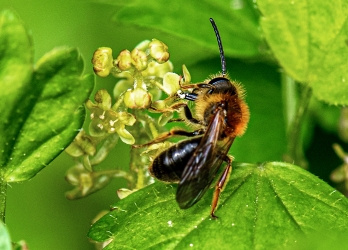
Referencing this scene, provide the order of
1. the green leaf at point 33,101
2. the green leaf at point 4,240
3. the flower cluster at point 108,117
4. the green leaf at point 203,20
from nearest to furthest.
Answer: the green leaf at point 4,240, the green leaf at point 33,101, the flower cluster at point 108,117, the green leaf at point 203,20

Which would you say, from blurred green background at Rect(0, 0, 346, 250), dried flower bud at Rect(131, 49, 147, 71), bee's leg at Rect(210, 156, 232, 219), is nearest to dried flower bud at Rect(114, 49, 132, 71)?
dried flower bud at Rect(131, 49, 147, 71)

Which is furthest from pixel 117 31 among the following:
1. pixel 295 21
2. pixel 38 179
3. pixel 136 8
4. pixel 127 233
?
pixel 127 233

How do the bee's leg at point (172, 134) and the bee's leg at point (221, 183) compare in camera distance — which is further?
the bee's leg at point (172, 134)

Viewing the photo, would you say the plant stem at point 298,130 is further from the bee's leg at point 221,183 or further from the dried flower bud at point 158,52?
the dried flower bud at point 158,52

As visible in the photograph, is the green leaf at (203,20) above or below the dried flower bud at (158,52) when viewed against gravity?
below

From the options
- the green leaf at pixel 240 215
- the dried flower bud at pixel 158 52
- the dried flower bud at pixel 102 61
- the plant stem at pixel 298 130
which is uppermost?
the dried flower bud at pixel 158 52

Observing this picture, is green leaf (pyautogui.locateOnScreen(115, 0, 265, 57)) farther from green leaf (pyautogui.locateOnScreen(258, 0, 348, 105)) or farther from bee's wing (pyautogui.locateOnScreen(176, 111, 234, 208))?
bee's wing (pyautogui.locateOnScreen(176, 111, 234, 208))

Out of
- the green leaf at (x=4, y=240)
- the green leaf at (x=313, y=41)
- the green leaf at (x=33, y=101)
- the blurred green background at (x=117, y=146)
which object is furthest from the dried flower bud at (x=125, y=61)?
the blurred green background at (x=117, y=146)

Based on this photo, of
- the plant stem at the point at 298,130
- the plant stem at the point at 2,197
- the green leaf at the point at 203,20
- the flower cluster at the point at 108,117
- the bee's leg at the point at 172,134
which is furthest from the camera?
the green leaf at the point at 203,20
